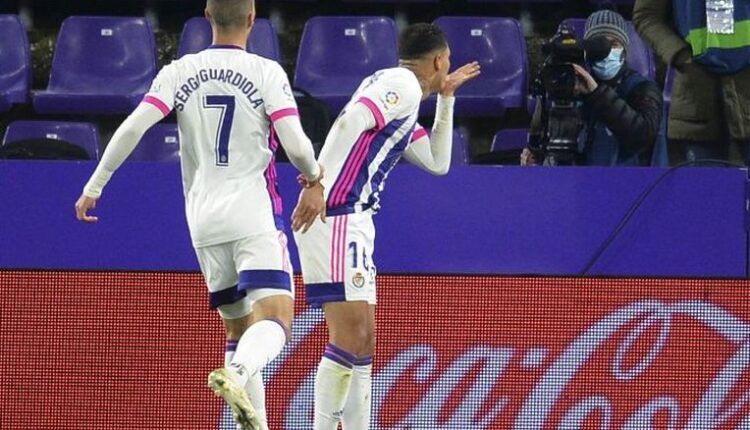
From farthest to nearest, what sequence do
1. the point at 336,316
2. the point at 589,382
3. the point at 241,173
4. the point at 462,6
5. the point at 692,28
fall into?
the point at 462,6
the point at 692,28
the point at 589,382
the point at 336,316
the point at 241,173

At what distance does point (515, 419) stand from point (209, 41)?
3.78 m

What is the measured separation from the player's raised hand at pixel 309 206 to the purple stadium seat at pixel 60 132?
3199 mm

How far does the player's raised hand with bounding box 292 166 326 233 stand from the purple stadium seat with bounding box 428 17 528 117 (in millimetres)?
3959

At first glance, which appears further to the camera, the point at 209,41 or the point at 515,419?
the point at 209,41

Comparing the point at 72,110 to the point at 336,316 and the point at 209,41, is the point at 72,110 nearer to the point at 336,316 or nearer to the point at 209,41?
the point at 209,41

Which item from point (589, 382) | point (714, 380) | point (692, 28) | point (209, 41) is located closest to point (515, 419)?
point (589, 382)

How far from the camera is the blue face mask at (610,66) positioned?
836cm

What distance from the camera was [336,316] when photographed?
664cm

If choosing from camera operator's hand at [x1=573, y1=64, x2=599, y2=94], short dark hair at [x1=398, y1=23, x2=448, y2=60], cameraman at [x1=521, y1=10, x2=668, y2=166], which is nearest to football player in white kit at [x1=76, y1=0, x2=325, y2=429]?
short dark hair at [x1=398, y1=23, x2=448, y2=60]

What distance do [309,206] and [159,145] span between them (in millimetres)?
3263

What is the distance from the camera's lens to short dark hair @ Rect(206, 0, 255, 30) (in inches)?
245

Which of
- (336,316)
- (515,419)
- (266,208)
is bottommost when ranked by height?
(515,419)

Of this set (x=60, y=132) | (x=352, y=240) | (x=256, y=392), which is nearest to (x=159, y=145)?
(x=60, y=132)

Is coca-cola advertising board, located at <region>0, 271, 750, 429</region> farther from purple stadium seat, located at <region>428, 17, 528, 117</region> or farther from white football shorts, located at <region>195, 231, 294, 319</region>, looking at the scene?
purple stadium seat, located at <region>428, 17, 528, 117</region>
